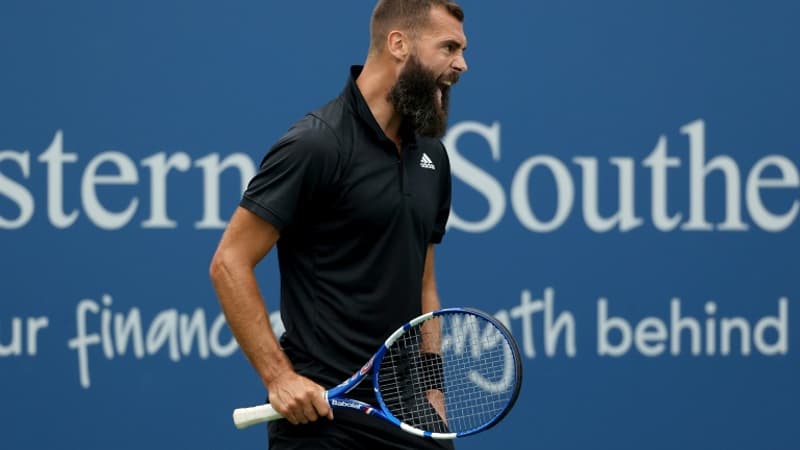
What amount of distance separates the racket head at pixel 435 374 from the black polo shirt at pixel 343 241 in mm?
75

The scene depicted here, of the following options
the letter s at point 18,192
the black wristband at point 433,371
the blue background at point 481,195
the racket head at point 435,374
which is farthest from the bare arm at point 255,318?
the letter s at point 18,192

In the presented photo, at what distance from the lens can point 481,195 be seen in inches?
180

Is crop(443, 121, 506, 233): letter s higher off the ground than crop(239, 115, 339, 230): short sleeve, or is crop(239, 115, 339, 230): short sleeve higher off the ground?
crop(443, 121, 506, 233): letter s

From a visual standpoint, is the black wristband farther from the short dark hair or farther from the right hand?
the short dark hair

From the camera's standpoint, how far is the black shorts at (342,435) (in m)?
2.82

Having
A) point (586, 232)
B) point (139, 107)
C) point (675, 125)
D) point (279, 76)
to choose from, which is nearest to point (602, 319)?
point (586, 232)

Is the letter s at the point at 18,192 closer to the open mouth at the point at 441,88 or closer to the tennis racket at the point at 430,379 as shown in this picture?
the tennis racket at the point at 430,379

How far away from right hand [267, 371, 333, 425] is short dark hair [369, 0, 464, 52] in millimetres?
770

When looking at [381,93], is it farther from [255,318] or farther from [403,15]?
[255,318]

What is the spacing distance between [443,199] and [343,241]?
1.40 ft

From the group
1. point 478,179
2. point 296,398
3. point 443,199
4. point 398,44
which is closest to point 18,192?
point 478,179

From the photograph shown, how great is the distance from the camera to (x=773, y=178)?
15.2ft

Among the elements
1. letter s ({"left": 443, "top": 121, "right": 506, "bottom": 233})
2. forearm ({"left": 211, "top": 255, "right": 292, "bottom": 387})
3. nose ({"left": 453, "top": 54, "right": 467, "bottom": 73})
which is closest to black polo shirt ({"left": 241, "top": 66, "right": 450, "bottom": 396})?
forearm ({"left": 211, "top": 255, "right": 292, "bottom": 387})

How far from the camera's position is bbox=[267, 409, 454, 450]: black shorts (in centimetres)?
282
